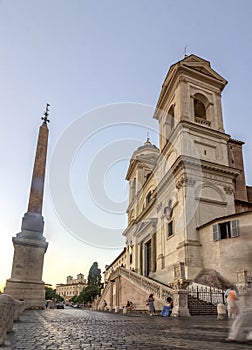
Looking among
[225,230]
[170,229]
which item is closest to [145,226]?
[170,229]

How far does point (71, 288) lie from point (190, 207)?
14573 centimetres

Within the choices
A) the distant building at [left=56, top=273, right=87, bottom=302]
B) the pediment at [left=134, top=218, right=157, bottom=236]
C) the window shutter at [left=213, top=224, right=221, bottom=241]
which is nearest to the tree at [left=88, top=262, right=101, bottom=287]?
the pediment at [left=134, top=218, right=157, bottom=236]

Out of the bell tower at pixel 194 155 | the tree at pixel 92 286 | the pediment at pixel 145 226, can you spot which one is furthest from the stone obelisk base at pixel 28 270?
the tree at pixel 92 286

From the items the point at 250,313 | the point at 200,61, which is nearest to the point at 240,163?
the point at 200,61

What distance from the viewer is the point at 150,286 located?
20.7 meters

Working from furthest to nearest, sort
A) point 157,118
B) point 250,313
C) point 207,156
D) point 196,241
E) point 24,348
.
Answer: point 157,118, point 207,156, point 196,241, point 250,313, point 24,348

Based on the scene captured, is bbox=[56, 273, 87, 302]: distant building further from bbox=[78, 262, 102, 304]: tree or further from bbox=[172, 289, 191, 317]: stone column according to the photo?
bbox=[172, 289, 191, 317]: stone column

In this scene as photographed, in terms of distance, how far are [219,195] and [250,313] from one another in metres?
22.6

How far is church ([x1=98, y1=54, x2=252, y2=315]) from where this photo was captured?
2081 centimetres

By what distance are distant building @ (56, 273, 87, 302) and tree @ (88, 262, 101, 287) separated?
59725mm

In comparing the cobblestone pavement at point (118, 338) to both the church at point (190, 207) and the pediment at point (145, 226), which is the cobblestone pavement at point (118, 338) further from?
the pediment at point (145, 226)

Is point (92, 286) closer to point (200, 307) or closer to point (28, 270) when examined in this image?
point (28, 270)

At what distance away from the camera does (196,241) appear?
23.7 m

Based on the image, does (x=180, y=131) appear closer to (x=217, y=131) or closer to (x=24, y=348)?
(x=217, y=131)
